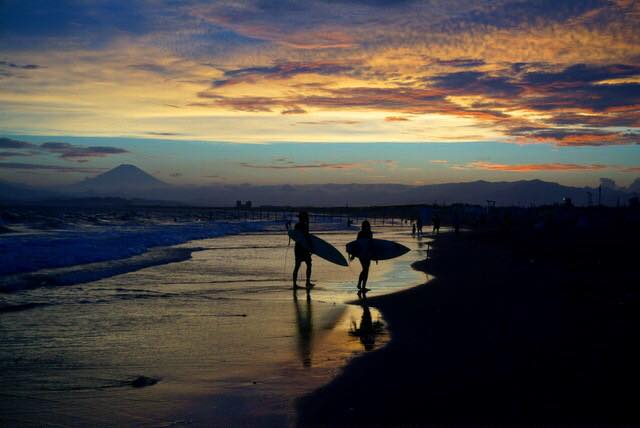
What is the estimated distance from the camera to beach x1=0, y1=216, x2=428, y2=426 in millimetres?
5949

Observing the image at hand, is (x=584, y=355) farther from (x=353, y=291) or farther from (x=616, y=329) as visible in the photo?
(x=353, y=291)

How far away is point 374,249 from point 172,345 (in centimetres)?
944

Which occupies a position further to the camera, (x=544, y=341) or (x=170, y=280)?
(x=170, y=280)

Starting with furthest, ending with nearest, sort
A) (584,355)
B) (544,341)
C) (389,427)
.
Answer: (544,341) < (584,355) < (389,427)

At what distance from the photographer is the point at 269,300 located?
44.2 ft

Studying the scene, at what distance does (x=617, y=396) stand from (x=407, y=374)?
2207 millimetres

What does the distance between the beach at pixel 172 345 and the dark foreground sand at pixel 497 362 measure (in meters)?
0.51

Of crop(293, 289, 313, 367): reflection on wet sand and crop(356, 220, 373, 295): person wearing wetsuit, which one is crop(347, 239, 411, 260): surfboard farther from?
crop(293, 289, 313, 367): reflection on wet sand

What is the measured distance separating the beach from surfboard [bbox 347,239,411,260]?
31.6 inches

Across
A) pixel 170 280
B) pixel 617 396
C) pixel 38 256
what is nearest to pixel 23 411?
pixel 617 396

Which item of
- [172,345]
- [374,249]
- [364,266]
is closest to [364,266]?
[364,266]

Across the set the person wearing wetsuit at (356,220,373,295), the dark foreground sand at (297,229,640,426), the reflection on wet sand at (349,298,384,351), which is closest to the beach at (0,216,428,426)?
the reflection on wet sand at (349,298,384,351)

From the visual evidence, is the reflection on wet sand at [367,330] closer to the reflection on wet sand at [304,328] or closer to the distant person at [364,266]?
the reflection on wet sand at [304,328]

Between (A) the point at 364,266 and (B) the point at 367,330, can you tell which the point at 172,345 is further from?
(A) the point at 364,266
